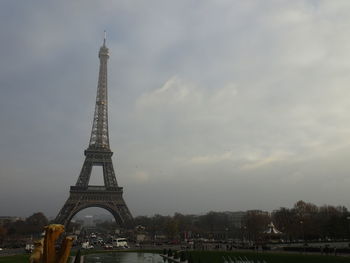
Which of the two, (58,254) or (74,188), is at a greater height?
(74,188)

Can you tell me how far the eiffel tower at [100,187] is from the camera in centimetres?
9944

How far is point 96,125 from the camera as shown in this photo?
111 meters

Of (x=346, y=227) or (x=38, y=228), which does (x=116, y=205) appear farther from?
(x=346, y=227)

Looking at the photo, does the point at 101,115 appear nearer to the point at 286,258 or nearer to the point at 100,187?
the point at 100,187

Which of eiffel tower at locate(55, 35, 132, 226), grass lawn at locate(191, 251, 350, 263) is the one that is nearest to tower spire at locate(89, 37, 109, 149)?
eiffel tower at locate(55, 35, 132, 226)

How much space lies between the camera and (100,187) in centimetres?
10394

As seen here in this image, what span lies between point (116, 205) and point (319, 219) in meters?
53.9

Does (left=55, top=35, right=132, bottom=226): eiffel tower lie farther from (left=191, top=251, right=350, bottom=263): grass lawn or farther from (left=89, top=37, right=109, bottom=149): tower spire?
(left=191, top=251, right=350, bottom=263): grass lawn

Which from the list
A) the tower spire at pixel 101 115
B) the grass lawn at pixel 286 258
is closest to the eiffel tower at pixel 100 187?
the tower spire at pixel 101 115

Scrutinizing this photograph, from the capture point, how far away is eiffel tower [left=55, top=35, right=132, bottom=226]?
9944cm

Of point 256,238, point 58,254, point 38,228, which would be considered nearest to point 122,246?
point 256,238

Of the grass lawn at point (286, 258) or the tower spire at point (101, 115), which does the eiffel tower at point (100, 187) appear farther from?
the grass lawn at point (286, 258)

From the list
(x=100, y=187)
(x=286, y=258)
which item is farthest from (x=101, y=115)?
(x=286, y=258)

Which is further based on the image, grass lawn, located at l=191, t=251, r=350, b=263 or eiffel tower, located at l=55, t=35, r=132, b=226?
eiffel tower, located at l=55, t=35, r=132, b=226
